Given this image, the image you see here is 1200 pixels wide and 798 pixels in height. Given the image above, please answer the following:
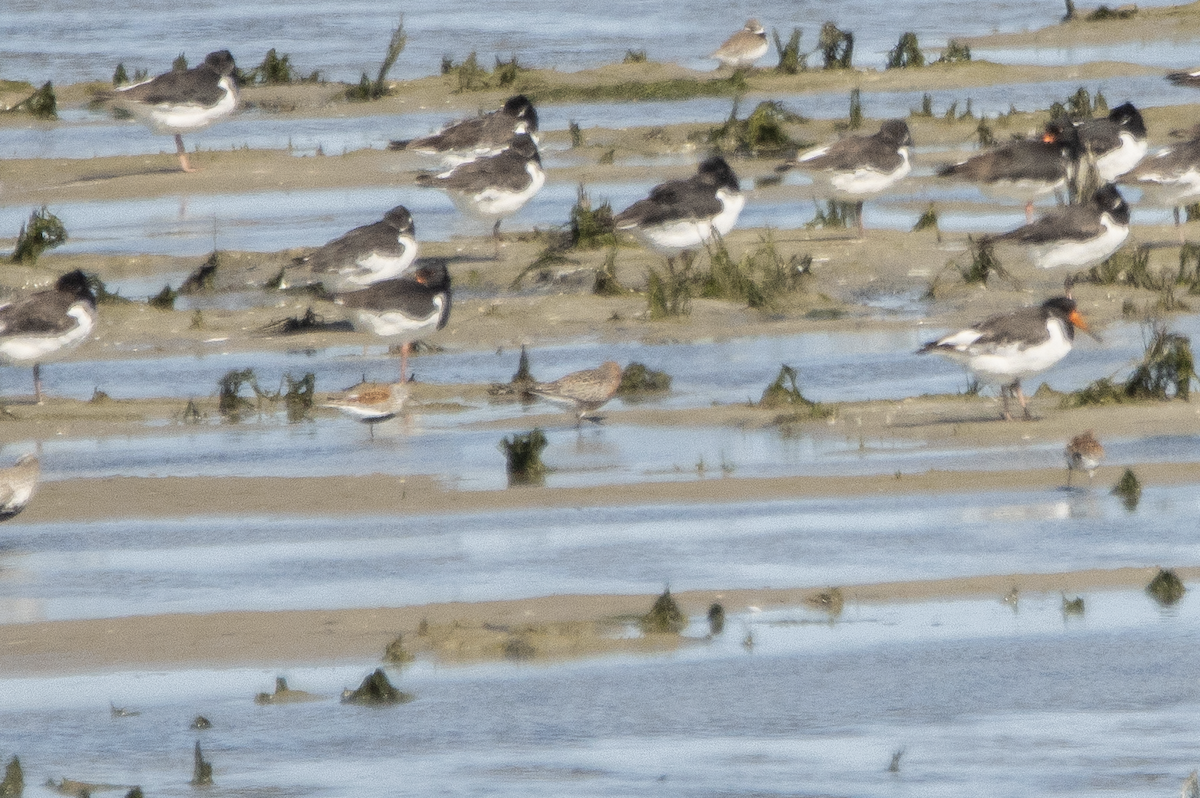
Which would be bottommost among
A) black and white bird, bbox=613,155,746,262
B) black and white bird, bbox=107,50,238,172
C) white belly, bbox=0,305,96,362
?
white belly, bbox=0,305,96,362

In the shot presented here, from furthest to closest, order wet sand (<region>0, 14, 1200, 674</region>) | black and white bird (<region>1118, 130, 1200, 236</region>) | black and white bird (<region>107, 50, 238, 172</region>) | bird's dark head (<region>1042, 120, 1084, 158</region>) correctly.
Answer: black and white bird (<region>107, 50, 238, 172</region>) < bird's dark head (<region>1042, 120, 1084, 158</region>) < black and white bird (<region>1118, 130, 1200, 236</region>) < wet sand (<region>0, 14, 1200, 674</region>)

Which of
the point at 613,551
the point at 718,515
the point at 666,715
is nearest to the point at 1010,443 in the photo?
the point at 718,515

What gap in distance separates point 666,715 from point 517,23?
29.3 meters

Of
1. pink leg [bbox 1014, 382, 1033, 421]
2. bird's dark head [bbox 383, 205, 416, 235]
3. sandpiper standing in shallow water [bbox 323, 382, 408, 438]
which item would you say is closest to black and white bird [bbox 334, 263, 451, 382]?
sandpiper standing in shallow water [bbox 323, 382, 408, 438]

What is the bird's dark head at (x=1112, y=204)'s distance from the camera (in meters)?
15.8

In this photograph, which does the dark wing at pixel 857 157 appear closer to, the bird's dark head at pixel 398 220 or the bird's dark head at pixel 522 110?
the bird's dark head at pixel 398 220

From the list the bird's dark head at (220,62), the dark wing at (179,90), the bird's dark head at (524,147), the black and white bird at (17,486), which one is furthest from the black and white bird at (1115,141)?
the black and white bird at (17,486)

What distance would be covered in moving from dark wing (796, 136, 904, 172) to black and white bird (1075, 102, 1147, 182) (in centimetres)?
187

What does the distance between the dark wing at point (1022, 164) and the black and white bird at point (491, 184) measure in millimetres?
3594

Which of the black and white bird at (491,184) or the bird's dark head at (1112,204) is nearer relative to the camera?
the bird's dark head at (1112,204)

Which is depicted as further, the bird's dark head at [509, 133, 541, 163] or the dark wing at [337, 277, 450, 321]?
the bird's dark head at [509, 133, 541, 163]

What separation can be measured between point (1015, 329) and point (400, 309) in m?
4.19

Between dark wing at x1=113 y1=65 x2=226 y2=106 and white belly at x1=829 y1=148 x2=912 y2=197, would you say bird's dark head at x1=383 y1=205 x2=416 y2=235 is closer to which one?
white belly at x1=829 y1=148 x2=912 y2=197

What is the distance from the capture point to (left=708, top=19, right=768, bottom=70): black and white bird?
2817 cm
